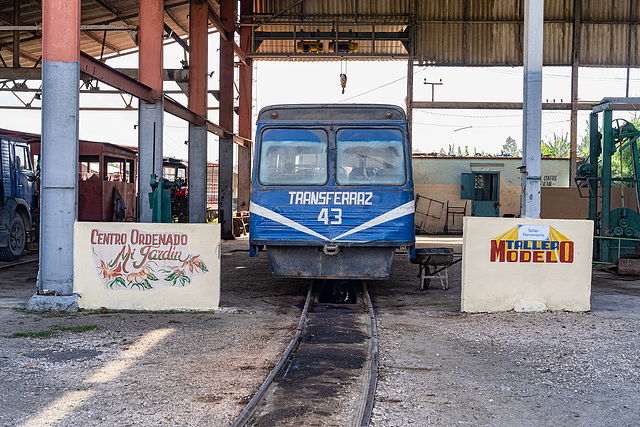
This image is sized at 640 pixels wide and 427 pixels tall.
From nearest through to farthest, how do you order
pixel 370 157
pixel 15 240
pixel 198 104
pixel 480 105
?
pixel 370 157 → pixel 15 240 → pixel 198 104 → pixel 480 105

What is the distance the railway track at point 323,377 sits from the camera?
4602mm

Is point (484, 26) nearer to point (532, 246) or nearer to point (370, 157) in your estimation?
point (370, 157)

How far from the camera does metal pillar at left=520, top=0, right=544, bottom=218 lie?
10062 millimetres

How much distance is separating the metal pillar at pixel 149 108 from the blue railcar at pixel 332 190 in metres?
4.19

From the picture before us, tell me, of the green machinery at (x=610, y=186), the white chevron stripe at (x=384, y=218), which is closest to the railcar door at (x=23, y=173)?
the white chevron stripe at (x=384, y=218)

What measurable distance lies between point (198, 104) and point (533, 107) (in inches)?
445

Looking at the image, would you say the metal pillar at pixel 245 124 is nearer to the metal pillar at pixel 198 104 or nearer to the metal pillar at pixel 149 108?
the metal pillar at pixel 198 104

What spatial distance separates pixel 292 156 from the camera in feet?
32.0

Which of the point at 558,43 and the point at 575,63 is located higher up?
the point at 558,43

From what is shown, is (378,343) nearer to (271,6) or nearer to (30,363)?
(30,363)

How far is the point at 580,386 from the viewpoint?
5527 mm

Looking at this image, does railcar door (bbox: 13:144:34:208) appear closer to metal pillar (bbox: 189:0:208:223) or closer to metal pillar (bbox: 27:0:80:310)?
metal pillar (bbox: 189:0:208:223)

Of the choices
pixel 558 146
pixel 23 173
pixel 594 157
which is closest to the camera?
pixel 23 173

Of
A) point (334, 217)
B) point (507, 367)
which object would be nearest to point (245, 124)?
point (334, 217)
